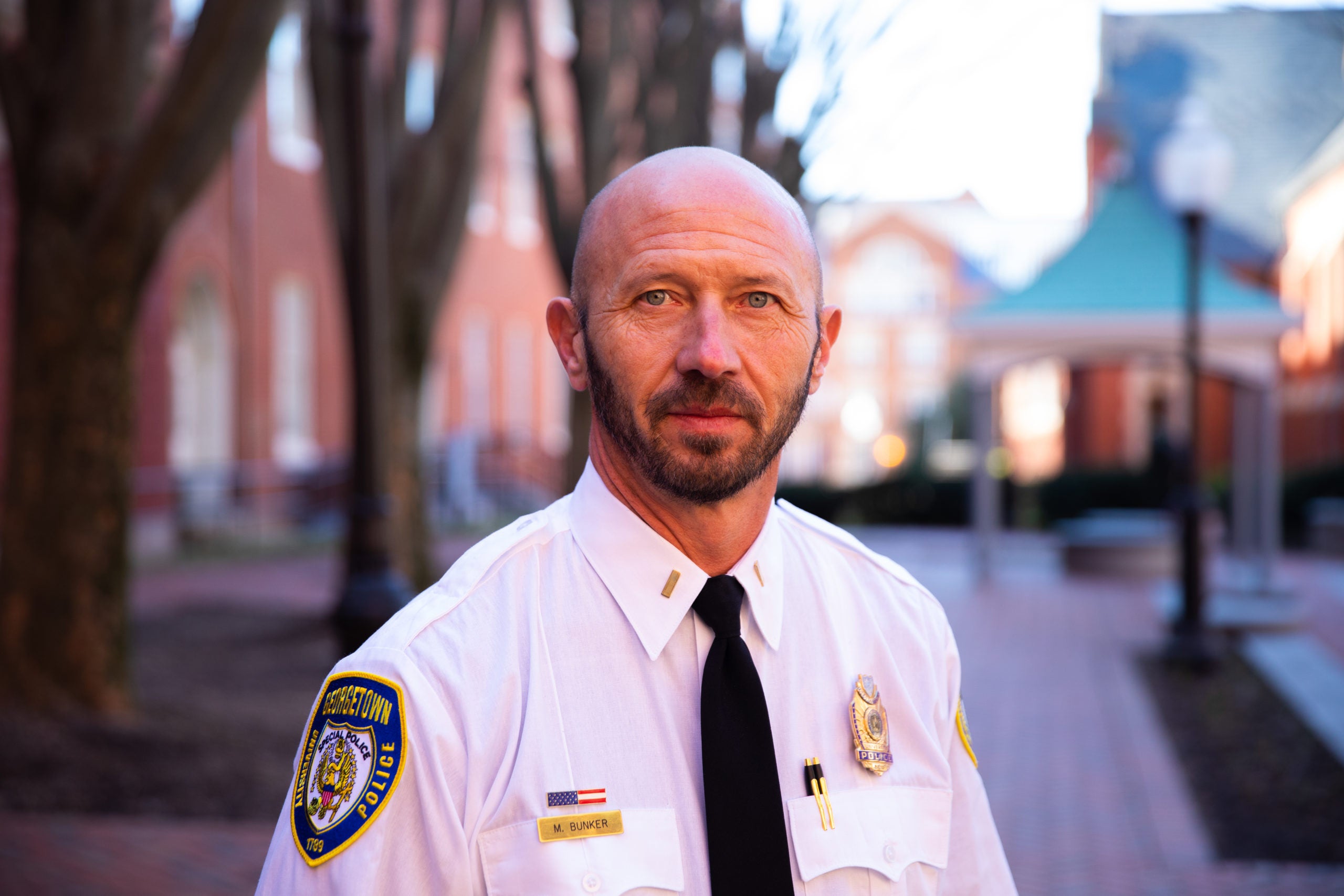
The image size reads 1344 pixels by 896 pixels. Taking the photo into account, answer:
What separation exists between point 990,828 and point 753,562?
612mm

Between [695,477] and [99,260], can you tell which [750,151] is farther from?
[695,477]

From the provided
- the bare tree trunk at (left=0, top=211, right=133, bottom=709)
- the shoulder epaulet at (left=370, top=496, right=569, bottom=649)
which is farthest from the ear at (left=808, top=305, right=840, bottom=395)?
the bare tree trunk at (left=0, top=211, right=133, bottom=709)

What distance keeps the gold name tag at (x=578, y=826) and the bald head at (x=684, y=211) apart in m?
0.72

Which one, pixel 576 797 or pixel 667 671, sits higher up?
pixel 667 671

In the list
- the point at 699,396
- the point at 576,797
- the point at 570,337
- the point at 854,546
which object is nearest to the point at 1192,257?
the point at 854,546

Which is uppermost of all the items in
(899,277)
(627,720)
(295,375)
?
(899,277)

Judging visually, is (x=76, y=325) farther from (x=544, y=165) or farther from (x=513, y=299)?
(x=513, y=299)

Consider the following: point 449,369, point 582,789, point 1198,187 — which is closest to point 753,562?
point 582,789

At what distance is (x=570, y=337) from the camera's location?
79.6 inches

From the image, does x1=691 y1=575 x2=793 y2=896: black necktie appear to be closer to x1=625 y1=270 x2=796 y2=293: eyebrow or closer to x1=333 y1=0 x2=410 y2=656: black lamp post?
x1=625 y1=270 x2=796 y2=293: eyebrow

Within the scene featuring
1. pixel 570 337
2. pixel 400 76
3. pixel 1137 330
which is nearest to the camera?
pixel 570 337

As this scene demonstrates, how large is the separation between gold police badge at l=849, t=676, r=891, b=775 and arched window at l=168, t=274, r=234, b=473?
20.6m

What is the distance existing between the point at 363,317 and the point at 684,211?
12.4ft

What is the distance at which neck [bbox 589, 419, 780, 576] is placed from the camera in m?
1.90
